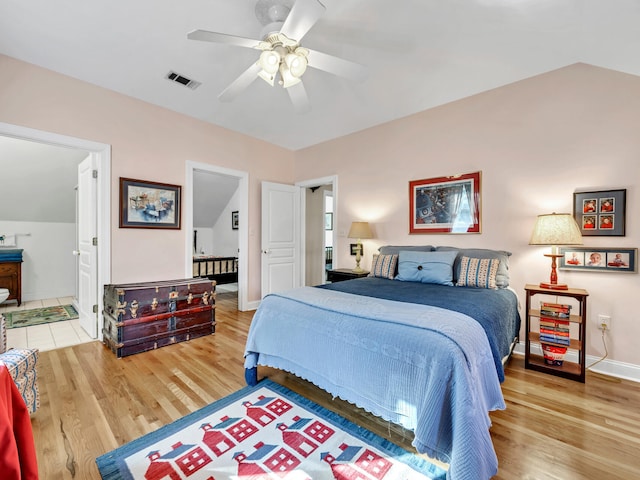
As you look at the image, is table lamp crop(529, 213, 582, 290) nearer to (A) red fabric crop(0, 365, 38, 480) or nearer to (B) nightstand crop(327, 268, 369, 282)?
(B) nightstand crop(327, 268, 369, 282)

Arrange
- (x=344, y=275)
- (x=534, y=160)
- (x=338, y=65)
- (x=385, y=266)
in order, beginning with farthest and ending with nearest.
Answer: (x=344, y=275)
(x=385, y=266)
(x=534, y=160)
(x=338, y=65)

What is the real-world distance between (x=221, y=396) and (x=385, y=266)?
2.01 m

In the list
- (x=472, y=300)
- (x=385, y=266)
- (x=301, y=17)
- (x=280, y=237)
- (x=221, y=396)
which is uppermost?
(x=301, y=17)

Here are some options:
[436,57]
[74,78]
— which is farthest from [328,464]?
[74,78]

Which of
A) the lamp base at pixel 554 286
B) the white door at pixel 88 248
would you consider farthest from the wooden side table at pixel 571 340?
the white door at pixel 88 248

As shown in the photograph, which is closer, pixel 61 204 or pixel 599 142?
pixel 599 142

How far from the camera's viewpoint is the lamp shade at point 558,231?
7.49 feet

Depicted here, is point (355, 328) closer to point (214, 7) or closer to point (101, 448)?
point (101, 448)

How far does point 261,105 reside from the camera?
346cm

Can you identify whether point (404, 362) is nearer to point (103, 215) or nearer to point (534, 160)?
point (534, 160)

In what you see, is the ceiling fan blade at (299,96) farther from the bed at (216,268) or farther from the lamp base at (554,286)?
the bed at (216,268)

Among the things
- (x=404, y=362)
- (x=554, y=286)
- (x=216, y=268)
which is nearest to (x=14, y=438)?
(x=404, y=362)

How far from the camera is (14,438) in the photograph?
94cm

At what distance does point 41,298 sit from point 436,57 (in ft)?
22.7
